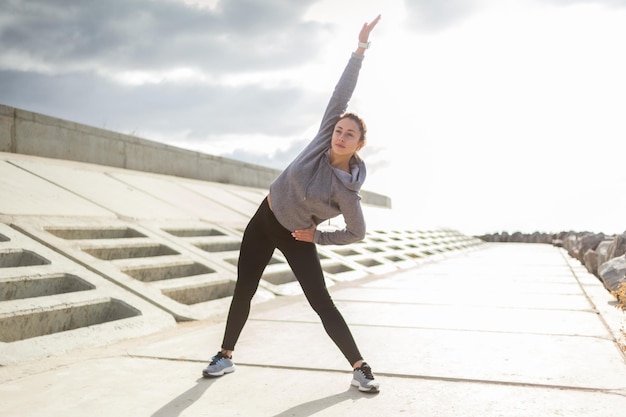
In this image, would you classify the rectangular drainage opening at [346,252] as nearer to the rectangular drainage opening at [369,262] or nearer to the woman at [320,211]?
the rectangular drainage opening at [369,262]

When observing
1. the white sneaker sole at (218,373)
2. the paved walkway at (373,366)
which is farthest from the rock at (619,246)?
the white sneaker sole at (218,373)

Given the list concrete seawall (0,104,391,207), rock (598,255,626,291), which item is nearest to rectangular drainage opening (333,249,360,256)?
rock (598,255,626,291)

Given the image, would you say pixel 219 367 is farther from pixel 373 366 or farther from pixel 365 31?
pixel 365 31

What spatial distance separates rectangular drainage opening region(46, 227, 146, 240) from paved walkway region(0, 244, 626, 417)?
1868mm

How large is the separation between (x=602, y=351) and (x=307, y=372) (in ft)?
7.38

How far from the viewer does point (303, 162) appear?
3.54m

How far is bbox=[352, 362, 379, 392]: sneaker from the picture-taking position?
3334 mm

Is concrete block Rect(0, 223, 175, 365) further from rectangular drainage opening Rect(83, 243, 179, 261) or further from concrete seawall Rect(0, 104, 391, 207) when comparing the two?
concrete seawall Rect(0, 104, 391, 207)

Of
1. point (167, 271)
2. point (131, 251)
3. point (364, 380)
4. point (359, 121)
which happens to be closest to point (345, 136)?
point (359, 121)

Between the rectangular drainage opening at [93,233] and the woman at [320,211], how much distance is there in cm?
318

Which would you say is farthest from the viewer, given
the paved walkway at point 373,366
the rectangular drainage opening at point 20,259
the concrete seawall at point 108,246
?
the rectangular drainage opening at point 20,259

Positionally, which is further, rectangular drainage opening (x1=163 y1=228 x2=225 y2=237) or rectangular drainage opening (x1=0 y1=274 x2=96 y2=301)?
rectangular drainage opening (x1=163 y1=228 x2=225 y2=237)

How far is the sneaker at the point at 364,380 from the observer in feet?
10.9

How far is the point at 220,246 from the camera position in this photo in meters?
7.85
